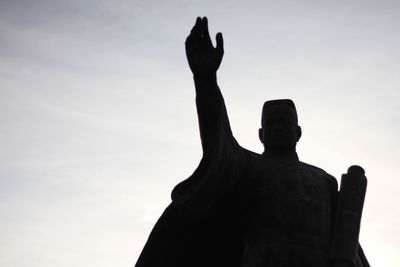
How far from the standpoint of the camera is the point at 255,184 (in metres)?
8.03

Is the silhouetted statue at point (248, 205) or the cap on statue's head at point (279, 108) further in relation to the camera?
the cap on statue's head at point (279, 108)

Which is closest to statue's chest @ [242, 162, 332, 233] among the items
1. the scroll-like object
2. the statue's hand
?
the scroll-like object

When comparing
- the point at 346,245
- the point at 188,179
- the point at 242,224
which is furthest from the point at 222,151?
the point at 346,245

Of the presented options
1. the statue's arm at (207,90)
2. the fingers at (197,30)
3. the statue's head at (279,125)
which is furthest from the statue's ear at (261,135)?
the fingers at (197,30)

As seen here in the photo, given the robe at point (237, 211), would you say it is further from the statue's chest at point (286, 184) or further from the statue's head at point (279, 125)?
Answer: the statue's head at point (279, 125)

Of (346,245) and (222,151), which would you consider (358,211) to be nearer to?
(346,245)

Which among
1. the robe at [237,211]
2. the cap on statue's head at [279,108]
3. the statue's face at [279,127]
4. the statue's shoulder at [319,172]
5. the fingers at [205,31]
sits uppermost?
the fingers at [205,31]

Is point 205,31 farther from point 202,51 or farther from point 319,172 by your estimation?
point 319,172

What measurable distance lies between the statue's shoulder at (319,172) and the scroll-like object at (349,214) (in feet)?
1.22

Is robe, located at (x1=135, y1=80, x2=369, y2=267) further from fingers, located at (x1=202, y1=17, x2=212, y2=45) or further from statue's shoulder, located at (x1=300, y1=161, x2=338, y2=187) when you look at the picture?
fingers, located at (x1=202, y1=17, x2=212, y2=45)

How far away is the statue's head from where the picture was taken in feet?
27.9

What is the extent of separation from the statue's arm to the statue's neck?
1221 mm

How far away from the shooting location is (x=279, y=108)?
8531 mm

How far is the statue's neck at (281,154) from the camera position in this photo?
8.52 metres
